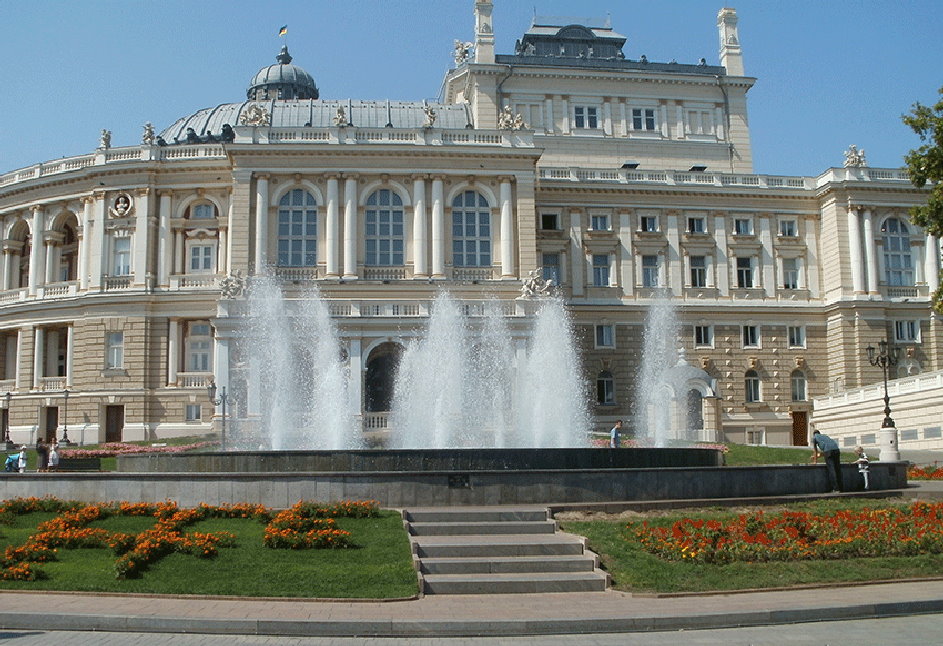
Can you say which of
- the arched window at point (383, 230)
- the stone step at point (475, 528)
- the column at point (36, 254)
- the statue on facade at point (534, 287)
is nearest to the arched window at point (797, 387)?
the statue on facade at point (534, 287)

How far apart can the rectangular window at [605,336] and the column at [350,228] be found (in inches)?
668

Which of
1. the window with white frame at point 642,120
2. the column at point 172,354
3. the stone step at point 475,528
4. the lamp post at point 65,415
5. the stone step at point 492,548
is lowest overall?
the stone step at point 492,548

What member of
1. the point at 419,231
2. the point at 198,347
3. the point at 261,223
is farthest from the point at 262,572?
the point at 198,347

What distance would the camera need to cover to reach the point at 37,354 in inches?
2571

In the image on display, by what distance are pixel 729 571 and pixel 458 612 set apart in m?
5.32

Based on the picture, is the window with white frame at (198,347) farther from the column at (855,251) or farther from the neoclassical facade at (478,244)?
the column at (855,251)

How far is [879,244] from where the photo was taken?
223 ft

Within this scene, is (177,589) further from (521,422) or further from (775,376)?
(775,376)

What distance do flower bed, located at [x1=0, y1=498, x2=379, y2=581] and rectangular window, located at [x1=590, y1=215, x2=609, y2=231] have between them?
49.0m

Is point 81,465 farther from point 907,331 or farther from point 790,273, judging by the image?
point 907,331

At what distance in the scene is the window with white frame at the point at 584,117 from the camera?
73.8 meters

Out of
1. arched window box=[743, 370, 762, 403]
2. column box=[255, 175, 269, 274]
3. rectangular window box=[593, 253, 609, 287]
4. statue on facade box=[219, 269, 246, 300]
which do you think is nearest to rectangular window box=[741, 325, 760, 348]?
arched window box=[743, 370, 762, 403]

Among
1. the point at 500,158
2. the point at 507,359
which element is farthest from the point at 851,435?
the point at 500,158

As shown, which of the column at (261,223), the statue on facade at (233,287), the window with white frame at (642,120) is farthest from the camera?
the window with white frame at (642,120)
